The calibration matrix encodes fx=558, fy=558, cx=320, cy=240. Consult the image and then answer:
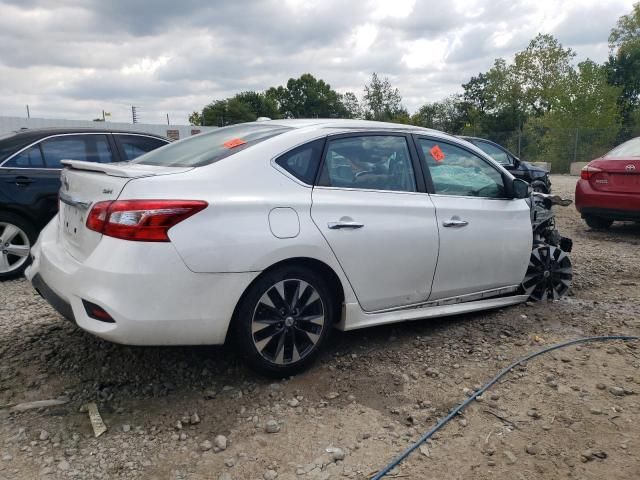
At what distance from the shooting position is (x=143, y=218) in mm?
2789

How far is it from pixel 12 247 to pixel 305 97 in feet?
261

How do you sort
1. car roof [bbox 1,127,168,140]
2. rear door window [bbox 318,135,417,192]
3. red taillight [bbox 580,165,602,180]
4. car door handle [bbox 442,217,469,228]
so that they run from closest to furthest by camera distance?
rear door window [bbox 318,135,417,192] < car door handle [bbox 442,217,469,228] < car roof [bbox 1,127,168,140] < red taillight [bbox 580,165,602,180]

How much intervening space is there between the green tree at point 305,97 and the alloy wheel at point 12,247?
7556cm

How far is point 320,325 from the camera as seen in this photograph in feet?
11.1

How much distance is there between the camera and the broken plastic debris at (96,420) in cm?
282

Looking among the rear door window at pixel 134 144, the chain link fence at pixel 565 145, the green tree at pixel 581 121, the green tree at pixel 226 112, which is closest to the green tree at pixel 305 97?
the green tree at pixel 226 112

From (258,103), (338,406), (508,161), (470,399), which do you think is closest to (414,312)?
(470,399)

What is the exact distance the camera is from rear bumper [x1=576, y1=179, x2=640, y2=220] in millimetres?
7691

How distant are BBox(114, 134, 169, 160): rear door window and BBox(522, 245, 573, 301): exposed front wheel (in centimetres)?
423

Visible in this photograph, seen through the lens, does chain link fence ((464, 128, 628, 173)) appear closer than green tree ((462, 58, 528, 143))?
Yes

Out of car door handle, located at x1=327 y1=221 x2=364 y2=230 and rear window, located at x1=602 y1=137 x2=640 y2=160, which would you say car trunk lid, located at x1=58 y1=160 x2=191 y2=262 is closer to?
car door handle, located at x1=327 y1=221 x2=364 y2=230

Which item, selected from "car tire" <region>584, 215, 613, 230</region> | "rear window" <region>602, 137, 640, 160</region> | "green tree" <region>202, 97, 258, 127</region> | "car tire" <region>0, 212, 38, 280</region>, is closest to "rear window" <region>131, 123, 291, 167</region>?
"car tire" <region>0, 212, 38, 280</region>

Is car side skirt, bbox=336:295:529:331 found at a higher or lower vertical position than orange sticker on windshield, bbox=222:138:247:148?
lower

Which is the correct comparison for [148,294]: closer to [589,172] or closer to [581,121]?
[589,172]
